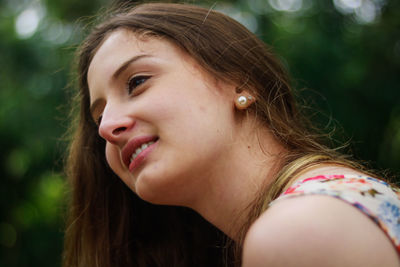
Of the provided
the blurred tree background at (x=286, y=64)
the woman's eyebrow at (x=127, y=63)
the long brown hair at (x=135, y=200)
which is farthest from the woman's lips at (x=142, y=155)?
the blurred tree background at (x=286, y=64)

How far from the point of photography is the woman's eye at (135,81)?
1.99m

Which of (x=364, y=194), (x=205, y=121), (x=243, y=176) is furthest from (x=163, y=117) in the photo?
(x=364, y=194)

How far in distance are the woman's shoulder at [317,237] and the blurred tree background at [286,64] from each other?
2.24 metres

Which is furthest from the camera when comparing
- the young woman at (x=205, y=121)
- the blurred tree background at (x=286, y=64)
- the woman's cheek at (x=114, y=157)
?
the blurred tree background at (x=286, y=64)

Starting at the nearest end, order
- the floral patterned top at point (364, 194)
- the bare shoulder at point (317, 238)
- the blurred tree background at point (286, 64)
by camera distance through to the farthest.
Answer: the bare shoulder at point (317, 238) < the floral patterned top at point (364, 194) < the blurred tree background at point (286, 64)

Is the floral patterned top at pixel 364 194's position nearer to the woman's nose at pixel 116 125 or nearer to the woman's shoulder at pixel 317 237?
the woman's shoulder at pixel 317 237

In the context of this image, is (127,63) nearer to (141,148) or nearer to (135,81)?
(135,81)

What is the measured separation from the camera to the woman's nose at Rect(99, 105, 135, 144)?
1.94 metres

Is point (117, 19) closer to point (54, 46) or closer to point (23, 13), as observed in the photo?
point (54, 46)

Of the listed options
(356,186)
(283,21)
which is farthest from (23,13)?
(356,186)

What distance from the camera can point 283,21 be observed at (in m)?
4.25

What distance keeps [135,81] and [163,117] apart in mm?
277

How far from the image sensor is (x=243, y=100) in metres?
2.00

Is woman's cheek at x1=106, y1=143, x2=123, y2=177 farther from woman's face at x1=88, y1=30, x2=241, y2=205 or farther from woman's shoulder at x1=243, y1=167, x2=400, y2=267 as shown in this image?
woman's shoulder at x1=243, y1=167, x2=400, y2=267
